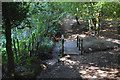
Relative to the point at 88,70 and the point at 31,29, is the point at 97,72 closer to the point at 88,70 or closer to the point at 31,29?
the point at 88,70

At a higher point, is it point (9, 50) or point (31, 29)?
point (31, 29)

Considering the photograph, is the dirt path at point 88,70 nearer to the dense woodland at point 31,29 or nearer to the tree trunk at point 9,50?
the dense woodland at point 31,29

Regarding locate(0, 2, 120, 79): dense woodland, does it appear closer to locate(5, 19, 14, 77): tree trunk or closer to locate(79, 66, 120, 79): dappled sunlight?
locate(5, 19, 14, 77): tree trunk

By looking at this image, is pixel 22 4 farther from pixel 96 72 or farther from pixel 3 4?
pixel 96 72

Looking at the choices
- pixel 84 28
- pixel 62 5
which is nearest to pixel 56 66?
pixel 62 5

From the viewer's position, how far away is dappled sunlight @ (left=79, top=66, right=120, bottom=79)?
4367mm

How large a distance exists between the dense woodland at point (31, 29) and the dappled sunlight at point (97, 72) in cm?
138

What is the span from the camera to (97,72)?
15.4 feet

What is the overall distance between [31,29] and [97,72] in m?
3.58

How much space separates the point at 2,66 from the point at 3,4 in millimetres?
1806

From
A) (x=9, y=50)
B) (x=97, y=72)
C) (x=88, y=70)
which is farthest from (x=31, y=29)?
(x=97, y=72)

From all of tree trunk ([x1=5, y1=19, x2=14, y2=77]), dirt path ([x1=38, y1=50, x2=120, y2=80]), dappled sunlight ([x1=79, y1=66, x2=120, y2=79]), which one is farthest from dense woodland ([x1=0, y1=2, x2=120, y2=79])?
dappled sunlight ([x1=79, y1=66, x2=120, y2=79])

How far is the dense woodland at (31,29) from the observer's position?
3.76 metres

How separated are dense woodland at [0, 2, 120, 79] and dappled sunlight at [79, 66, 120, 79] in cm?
138
